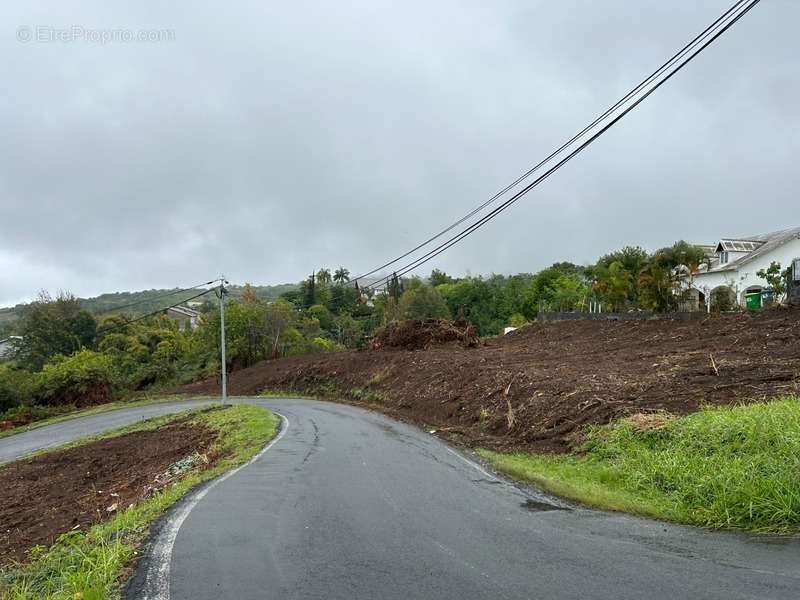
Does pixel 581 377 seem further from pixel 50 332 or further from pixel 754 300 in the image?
pixel 50 332

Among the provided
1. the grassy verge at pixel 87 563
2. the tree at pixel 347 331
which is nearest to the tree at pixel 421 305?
the tree at pixel 347 331

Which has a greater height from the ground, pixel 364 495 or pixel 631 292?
pixel 631 292

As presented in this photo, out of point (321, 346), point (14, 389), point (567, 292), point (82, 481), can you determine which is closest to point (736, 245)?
point (567, 292)

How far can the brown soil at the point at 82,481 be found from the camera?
1121 centimetres

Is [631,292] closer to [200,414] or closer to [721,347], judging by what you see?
[721,347]

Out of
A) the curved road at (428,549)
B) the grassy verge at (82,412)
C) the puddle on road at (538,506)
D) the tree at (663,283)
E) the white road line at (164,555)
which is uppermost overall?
the tree at (663,283)

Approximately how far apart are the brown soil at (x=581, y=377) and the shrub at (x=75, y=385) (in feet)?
96.1

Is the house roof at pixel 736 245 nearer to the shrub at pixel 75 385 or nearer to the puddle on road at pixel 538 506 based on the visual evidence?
the puddle on road at pixel 538 506

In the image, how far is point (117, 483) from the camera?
1619cm

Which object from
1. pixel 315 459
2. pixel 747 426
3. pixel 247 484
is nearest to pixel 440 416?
pixel 315 459

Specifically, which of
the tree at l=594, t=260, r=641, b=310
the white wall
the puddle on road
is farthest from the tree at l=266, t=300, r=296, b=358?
the puddle on road

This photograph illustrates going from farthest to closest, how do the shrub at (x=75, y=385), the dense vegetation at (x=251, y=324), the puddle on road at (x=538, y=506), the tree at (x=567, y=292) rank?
the tree at (x=567, y=292) → the shrub at (x=75, y=385) → the dense vegetation at (x=251, y=324) → the puddle on road at (x=538, y=506)

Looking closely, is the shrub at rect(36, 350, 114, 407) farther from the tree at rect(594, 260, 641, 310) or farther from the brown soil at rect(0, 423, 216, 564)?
the tree at rect(594, 260, 641, 310)

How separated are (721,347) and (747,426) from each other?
892 centimetres
